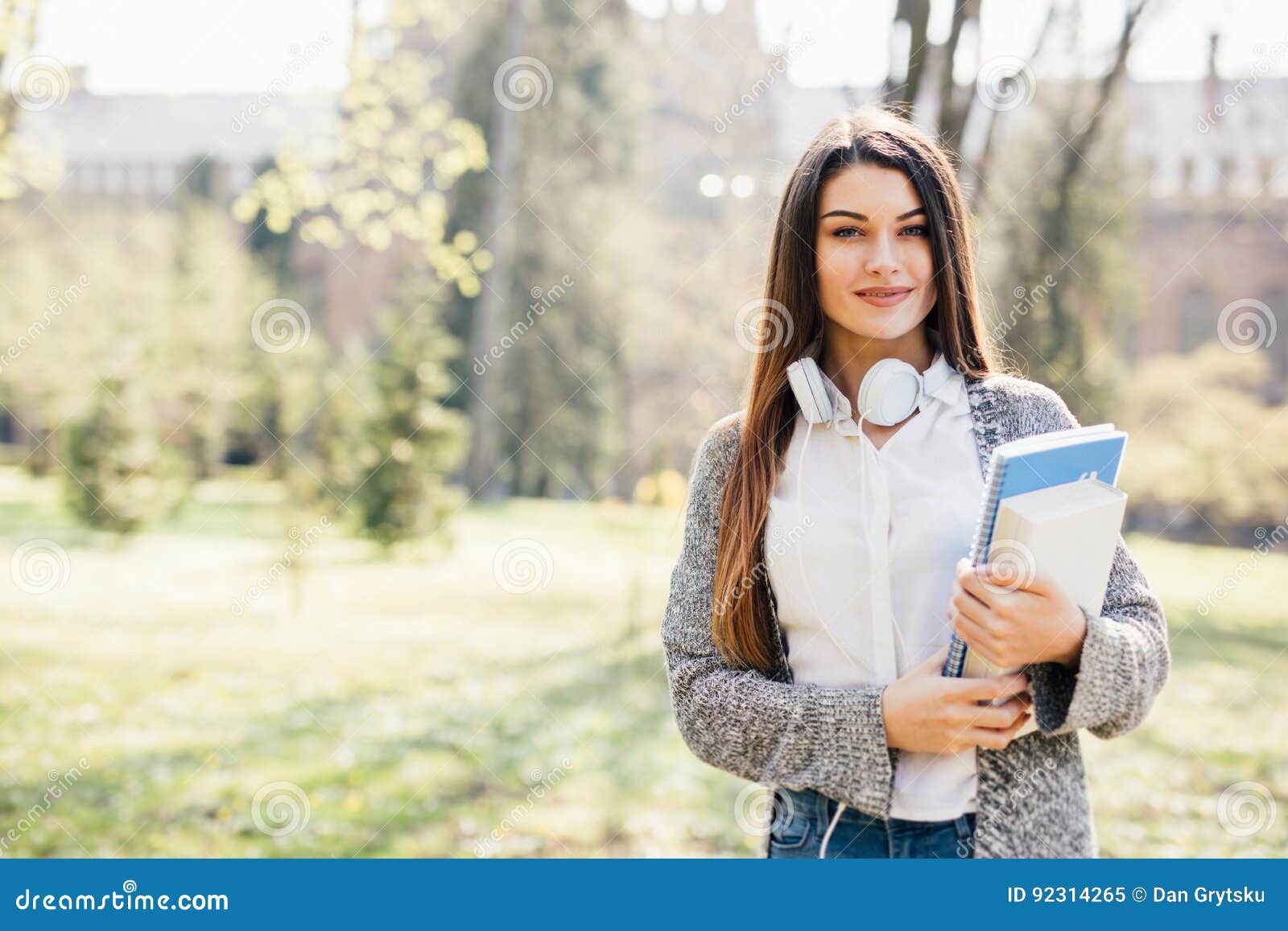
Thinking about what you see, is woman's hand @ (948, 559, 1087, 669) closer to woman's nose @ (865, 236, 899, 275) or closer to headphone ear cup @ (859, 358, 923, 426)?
headphone ear cup @ (859, 358, 923, 426)

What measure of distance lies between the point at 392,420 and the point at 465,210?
979 cm

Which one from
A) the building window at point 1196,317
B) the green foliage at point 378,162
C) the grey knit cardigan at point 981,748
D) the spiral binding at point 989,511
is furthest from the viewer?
the building window at point 1196,317

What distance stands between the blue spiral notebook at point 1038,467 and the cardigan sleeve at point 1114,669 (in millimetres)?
126

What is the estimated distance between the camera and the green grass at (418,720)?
477cm

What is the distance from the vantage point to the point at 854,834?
5.40 feet

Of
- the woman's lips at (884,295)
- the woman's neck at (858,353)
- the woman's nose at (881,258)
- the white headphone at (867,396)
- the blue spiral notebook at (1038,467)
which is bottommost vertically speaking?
the blue spiral notebook at (1038,467)

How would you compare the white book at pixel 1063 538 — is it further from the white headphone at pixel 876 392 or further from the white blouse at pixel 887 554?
the white headphone at pixel 876 392

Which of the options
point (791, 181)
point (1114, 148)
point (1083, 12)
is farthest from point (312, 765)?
point (1114, 148)

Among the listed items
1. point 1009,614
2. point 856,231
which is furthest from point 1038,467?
point 856,231

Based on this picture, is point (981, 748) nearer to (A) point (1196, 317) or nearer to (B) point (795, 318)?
(B) point (795, 318)

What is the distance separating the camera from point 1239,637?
10.6 metres

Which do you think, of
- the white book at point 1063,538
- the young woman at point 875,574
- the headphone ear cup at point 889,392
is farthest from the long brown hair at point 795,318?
the white book at point 1063,538

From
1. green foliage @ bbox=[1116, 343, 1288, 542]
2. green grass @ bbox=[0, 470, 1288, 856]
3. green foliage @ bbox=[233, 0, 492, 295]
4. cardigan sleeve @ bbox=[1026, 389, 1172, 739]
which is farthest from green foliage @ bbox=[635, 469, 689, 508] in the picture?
cardigan sleeve @ bbox=[1026, 389, 1172, 739]

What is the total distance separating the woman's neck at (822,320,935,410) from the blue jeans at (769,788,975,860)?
0.68 m
